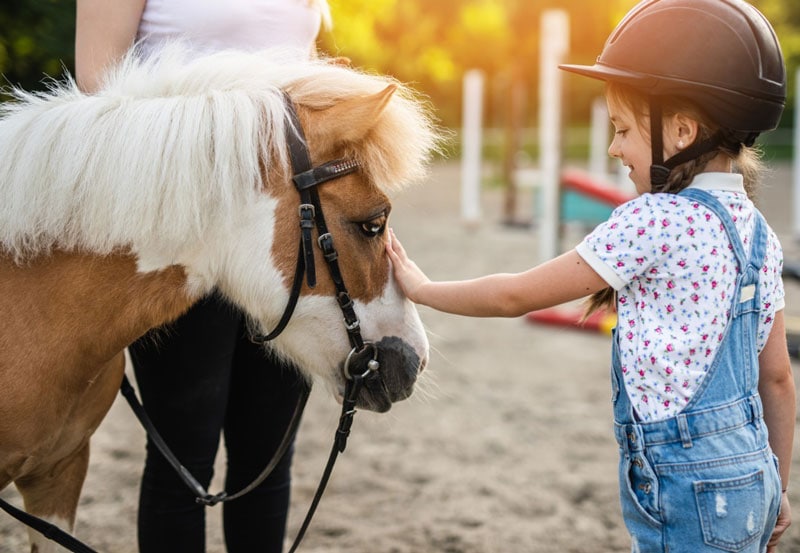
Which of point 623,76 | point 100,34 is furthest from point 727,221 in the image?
point 100,34

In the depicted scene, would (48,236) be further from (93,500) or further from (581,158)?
(581,158)

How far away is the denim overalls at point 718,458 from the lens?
1.48m

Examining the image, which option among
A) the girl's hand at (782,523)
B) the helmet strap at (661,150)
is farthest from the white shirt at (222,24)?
the girl's hand at (782,523)

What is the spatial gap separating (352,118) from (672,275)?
2.31 ft

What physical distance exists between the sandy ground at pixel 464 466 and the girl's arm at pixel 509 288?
35 cm

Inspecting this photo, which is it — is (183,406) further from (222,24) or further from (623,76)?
(623,76)

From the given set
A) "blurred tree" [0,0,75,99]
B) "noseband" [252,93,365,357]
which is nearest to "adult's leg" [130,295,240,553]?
"noseband" [252,93,365,357]

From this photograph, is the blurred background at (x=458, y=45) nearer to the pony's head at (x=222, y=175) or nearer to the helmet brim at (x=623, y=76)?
the pony's head at (x=222, y=175)

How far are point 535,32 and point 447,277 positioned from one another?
23.7 ft

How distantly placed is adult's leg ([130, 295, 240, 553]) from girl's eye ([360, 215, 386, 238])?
440mm

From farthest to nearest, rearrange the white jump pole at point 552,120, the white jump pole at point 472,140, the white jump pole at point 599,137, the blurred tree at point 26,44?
the white jump pole at point 599,137
the white jump pole at point 472,140
the white jump pole at point 552,120
the blurred tree at point 26,44

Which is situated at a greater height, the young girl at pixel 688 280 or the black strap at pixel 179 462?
the young girl at pixel 688 280

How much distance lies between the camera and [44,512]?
1917 mm

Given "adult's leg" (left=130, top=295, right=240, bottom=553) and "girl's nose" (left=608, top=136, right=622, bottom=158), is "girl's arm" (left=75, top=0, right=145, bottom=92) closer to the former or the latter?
"adult's leg" (left=130, top=295, right=240, bottom=553)
